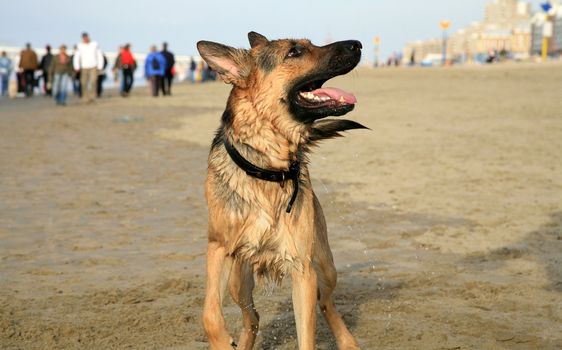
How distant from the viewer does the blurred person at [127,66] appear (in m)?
35.9

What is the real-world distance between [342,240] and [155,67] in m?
28.6

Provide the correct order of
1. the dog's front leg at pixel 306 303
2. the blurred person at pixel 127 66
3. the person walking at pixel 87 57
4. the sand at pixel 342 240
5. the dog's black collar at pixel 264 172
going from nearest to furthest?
1. the dog's front leg at pixel 306 303
2. the dog's black collar at pixel 264 172
3. the sand at pixel 342 240
4. the person walking at pixel 87 57
5. the blurred person at pixel 127 66

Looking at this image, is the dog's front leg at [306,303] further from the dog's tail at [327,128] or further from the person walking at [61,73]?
the person walking at [61,73]

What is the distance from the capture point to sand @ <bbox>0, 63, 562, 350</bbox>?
5965 millimetres

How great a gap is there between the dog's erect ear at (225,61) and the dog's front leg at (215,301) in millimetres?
936

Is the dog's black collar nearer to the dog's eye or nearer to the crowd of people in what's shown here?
the dog's eye

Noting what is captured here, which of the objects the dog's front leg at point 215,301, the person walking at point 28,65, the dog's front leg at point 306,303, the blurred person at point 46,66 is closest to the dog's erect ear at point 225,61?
the dog's front leg at point 215,301

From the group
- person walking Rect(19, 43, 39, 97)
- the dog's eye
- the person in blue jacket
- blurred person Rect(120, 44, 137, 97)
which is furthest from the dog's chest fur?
person walking Rect(19, 43, 39, 97)

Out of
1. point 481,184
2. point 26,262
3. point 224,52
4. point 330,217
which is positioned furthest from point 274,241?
point 481,184

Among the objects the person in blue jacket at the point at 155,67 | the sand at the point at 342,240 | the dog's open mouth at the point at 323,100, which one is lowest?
the sand at the point at 342,240

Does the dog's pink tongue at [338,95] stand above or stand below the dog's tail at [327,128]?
above

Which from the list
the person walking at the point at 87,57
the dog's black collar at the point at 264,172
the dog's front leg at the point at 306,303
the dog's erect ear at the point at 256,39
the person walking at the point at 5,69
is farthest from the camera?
the person walking at the point at 5,69

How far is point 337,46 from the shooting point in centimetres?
520

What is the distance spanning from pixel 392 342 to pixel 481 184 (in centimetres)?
658
